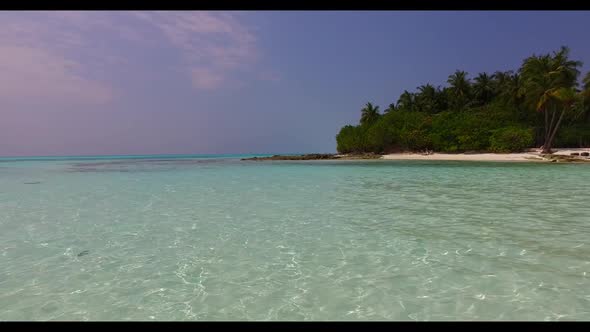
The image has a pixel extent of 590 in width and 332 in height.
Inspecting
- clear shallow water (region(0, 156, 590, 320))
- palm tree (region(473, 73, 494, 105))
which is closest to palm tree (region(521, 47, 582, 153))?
palm tree (region(473, 73, 494, 105))

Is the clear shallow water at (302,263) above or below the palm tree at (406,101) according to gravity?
below

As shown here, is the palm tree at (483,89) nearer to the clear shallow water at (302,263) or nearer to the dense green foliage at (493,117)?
the dense green foliage at (493,117)

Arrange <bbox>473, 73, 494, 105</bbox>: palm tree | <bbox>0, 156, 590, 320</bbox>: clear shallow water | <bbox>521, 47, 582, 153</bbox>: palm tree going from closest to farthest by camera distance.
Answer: <bbox>0, 156, 590, 320</bbox>: clear shallow water < <bbox>521, 47, 582, 153</bbox>: palm tree < <bbox>473, 73, 494, 105</bbox>: palm tree

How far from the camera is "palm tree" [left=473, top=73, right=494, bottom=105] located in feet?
213

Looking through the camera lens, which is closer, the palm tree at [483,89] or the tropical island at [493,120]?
the tropical island at [493,120]

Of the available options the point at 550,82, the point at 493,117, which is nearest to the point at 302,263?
the point at 550,82

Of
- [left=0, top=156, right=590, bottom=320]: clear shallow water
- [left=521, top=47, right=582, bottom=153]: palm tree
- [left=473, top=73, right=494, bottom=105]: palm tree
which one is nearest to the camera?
[left=0, top=156, right=590, bottom=320]: clear shallow water

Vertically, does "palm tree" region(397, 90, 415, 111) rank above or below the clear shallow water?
above

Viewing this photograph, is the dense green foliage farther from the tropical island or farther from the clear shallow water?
the clear shallow water

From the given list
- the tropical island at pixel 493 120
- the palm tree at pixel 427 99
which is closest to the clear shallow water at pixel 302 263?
the tropical island at pixel 493 120

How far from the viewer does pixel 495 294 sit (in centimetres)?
401

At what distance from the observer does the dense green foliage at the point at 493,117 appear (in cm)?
4534

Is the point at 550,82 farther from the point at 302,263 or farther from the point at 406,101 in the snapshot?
the point at 302,263

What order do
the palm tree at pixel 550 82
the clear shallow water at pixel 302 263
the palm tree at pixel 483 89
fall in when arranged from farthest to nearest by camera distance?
1. the palm tree at pixel 483 89
2. the palm tree at pixel 550 82
3. the clear shallow water at pixel 302 263
